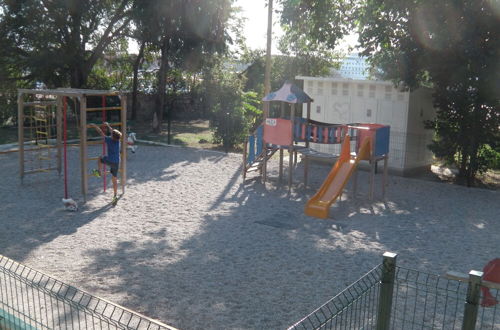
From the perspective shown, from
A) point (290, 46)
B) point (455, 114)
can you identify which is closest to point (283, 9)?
point (455, 114)

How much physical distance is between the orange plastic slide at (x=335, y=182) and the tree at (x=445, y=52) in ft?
10.3

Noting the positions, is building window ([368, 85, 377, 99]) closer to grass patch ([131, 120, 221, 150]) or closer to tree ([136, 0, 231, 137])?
grass patch ([131, 120, 221, 150])

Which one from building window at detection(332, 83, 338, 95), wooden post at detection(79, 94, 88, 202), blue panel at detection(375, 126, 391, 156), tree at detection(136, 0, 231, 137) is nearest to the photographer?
wooden post at detection(79, 94, 88, 202)

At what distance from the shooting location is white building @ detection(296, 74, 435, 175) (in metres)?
15.5

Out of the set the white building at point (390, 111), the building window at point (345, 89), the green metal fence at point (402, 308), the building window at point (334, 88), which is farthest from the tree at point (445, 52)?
the green metal fence at point (402, 308)

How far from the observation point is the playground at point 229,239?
6.83 m

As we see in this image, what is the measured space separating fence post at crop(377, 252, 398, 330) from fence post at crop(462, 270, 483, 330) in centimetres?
60

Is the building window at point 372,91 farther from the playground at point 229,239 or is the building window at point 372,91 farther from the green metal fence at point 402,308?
the green metal fence at point 402,308

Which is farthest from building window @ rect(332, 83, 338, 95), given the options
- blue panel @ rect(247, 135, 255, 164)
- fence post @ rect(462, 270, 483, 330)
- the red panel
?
fence post @ rect(462, 270, 483, 330)

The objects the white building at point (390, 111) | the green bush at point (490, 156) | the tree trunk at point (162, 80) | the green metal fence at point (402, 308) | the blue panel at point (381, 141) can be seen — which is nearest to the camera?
the green metal fence at point (402, 308)

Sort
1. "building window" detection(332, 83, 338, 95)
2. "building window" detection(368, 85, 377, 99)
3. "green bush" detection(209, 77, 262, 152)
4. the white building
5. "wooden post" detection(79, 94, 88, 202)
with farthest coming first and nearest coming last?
"green bush" detection(209, 77, 262, 152) → "building window" detection(332, 83, 338, 95) → "building window" detection(368, 85, 377, 99) → the white building → "wooden post" detection(79, 94, 88, 202)

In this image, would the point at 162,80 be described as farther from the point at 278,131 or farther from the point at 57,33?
the point at 278,131

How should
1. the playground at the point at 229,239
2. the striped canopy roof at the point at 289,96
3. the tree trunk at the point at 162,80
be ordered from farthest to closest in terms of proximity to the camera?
1. the tree trunk at the point at 162,80
2. the striped canopy roof at the point at 289,96
3. the playground at the point at 229,239

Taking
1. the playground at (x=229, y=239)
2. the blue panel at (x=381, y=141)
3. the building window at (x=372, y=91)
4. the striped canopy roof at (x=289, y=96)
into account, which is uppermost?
the building window at (x=372, y=91)
